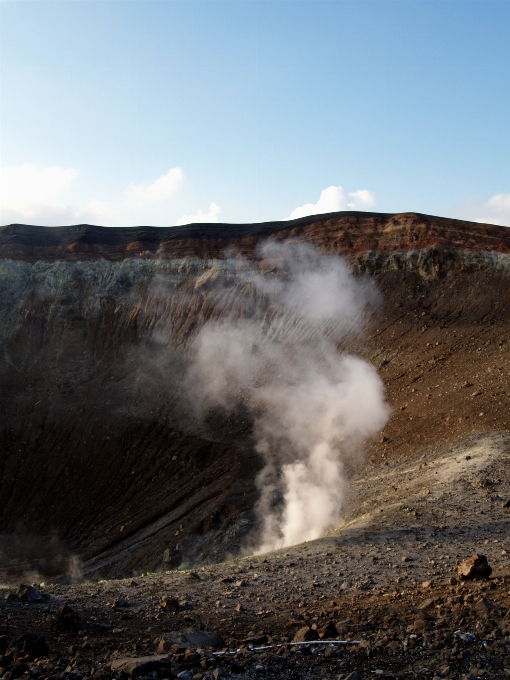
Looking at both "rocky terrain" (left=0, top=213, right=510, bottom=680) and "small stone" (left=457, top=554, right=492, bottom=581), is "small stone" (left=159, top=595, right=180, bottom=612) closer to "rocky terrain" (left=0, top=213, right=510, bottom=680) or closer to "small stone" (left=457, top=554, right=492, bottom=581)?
"rocky terrain" (left=0, top=213, right=510, bottom=680)

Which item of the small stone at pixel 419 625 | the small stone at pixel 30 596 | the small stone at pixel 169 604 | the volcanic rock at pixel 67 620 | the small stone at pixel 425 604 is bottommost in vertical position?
the small stone at pixel 30 596

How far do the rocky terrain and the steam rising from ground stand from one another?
0.63m

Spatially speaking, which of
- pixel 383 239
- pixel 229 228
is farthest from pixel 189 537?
pixel 229 228

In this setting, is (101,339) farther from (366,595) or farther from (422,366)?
(366,595)

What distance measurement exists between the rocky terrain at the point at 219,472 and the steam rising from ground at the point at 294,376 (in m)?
0.63

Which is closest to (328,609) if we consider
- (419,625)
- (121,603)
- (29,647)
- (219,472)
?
(419,625)

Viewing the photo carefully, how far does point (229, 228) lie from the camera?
3831 cm

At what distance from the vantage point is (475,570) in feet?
32.5

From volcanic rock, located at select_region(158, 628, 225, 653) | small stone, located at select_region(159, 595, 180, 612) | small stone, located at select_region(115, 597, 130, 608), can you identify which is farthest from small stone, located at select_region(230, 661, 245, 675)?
small stone, located at select_region(115, 597, 130, 608)

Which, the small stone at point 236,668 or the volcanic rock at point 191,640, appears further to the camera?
the volcanic rock at point 191,640

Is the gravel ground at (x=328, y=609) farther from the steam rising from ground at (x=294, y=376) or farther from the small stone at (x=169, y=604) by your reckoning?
the steam rising from ground at (x=294, y=376)

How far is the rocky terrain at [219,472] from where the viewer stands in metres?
7.88


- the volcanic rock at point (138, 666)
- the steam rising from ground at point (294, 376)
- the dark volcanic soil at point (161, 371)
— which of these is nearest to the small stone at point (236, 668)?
the volcanic rock at point (138, 666)

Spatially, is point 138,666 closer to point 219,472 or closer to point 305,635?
point 305,635
